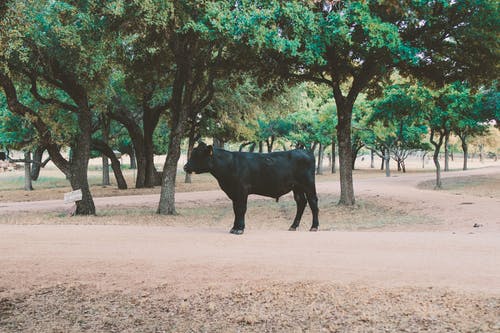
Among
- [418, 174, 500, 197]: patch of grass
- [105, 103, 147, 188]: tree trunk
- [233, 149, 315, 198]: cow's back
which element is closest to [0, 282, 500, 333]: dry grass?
[233, 149, 315, 198]: cow's back

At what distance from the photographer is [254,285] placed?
6250mm

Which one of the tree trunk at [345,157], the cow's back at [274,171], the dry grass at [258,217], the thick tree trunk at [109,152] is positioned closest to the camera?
the cow's back at [274,171]

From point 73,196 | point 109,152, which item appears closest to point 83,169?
point 73,196

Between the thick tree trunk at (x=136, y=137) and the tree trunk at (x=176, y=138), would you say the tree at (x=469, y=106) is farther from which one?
the thick tree trunk at (x=136, y=137)

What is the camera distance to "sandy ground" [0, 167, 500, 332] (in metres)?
5.39

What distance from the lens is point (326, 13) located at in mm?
17078

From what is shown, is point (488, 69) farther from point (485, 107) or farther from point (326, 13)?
point (485, 107)

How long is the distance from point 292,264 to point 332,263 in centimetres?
58

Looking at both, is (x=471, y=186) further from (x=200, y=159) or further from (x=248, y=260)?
(x=248, y=260)

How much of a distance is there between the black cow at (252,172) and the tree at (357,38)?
448cm

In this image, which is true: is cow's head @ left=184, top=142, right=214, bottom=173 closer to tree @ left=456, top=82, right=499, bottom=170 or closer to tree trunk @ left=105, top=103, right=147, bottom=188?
tree @ left=456, top=82, right=499, bottom=170

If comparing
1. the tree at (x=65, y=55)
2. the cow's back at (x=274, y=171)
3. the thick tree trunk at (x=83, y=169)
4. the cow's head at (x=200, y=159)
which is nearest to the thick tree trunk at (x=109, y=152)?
the tree at (x=65, y=55)

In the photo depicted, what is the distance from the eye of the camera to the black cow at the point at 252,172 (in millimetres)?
10750

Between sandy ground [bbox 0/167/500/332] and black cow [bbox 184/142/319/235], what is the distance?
4.95 feet
